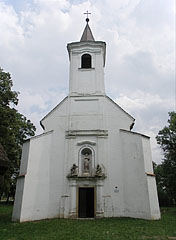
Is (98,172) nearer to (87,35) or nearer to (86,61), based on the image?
(86,61)

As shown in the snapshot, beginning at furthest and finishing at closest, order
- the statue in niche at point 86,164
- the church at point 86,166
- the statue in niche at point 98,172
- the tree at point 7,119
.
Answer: the tree at point 7,119 < the statue in niche at point 86,164 < the statue in niche at point 98,172 < the church at point 86,166

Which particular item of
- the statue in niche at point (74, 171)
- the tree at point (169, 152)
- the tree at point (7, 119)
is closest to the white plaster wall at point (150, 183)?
the statue in niche at point (74, 171)

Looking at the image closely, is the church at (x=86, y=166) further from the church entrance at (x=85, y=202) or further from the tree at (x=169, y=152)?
the tree at (x=169, y=152)

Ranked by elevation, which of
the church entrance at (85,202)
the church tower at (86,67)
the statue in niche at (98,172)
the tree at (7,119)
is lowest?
the church entrance at (85,202)

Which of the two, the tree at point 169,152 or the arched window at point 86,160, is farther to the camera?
the tree at point 169,152

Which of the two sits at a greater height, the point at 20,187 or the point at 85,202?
Result: the point at 20,187

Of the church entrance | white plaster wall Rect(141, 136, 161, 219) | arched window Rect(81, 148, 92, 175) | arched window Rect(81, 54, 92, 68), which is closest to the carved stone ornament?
arched window Rect(81, 148, 92, 175)

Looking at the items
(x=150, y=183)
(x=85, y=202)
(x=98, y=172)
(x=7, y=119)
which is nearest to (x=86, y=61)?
(x=7, y=119)

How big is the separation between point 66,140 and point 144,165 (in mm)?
5595

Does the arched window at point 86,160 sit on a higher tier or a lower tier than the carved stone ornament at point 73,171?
higher

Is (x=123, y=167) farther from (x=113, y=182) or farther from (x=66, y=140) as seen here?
(x=66, y=140)

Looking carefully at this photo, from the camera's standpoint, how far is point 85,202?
48.0ft

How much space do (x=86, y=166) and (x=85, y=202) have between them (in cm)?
240

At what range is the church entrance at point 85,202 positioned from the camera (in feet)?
47.1
